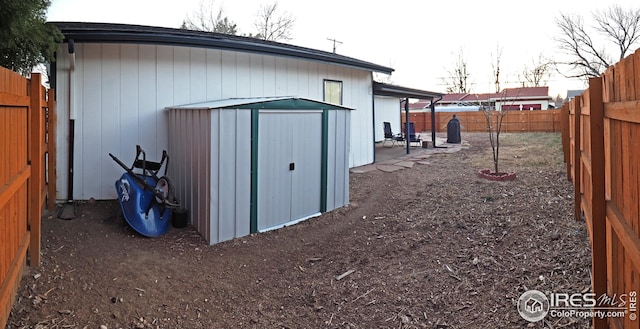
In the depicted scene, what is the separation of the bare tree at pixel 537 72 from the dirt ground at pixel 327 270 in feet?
97.8

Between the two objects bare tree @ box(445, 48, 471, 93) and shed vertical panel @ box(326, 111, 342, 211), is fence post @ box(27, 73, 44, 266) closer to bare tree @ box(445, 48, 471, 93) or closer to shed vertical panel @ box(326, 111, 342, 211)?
shed vertical panel @ box(326, 111, 342, 211)

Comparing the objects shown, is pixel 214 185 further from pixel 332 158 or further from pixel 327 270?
pixel 332 158

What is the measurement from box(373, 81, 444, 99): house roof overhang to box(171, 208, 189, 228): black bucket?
6782 millimetres

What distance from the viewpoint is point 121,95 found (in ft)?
20.0

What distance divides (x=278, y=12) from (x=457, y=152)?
57.3ft

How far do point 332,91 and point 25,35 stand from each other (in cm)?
602

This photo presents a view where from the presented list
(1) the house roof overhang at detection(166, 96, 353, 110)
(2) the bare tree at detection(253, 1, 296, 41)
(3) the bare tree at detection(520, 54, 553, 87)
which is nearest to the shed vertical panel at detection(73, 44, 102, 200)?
(1) the house roof overhang at detection(166, 96, 353, 110)

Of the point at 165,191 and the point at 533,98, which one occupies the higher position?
the point at 533,98

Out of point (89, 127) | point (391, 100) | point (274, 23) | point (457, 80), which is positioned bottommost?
point (89, 127)

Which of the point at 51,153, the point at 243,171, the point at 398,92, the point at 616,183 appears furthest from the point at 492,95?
the point at 616,183

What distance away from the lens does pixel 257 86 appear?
750 centimetres

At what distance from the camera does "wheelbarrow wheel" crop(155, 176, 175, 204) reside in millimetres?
5075

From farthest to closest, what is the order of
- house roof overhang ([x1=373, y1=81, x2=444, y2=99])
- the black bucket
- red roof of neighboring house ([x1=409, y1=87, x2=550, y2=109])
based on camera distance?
red roof of neighboring house ([x1=409, y1=87, x2=550, y2=109]) → house roof overhang ([x1=373, y1=81, x2=444, y2=99]) → the black bucket

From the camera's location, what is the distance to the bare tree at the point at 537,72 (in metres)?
31.9
